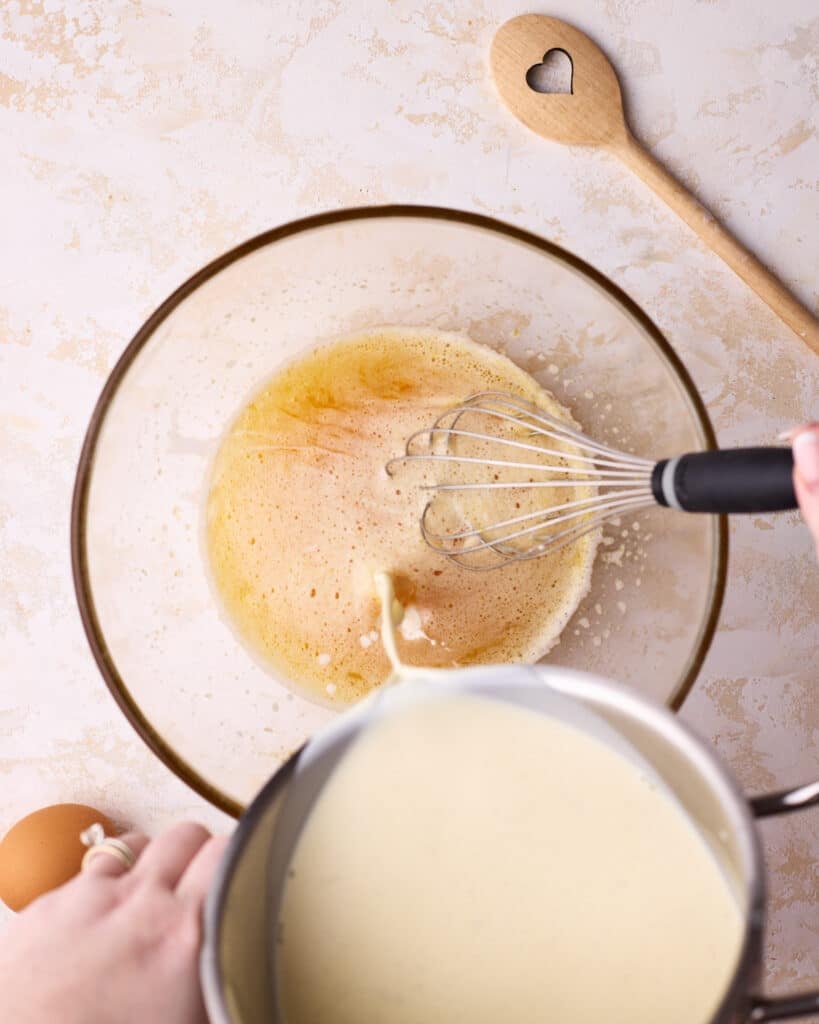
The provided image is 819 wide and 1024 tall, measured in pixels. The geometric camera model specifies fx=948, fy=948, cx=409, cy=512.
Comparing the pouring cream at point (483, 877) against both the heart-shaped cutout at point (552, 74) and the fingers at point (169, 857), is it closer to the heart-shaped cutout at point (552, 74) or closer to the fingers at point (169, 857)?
the fingers at point (169, 857)

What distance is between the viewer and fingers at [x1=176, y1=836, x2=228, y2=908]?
0.53 metres

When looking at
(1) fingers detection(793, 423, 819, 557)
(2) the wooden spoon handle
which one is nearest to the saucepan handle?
(1) fingers detection(793, 423, 819, 557)

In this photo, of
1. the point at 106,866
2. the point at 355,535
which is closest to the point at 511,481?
the point at 355,535

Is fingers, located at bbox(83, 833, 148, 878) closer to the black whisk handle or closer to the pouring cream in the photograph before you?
the pouring cream

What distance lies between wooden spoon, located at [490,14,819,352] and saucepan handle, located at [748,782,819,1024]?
1.47 feet

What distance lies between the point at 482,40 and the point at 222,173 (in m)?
0.24

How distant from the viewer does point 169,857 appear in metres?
0.55

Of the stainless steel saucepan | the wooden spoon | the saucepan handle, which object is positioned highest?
the wooden spoon

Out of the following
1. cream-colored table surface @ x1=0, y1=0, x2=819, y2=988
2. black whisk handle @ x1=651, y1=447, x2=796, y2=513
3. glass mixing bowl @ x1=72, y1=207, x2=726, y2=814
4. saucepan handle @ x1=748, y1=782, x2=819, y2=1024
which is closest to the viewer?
saucepan handle @ x1=748, y1=782, x2=819, y2=1024

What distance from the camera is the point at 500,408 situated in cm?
70

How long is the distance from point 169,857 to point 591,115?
2.06 ft

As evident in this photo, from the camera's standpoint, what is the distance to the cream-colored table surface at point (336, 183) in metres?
0.76

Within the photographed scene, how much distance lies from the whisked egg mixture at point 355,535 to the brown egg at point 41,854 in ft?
0.72

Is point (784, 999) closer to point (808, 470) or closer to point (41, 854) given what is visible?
point (808, 470)
